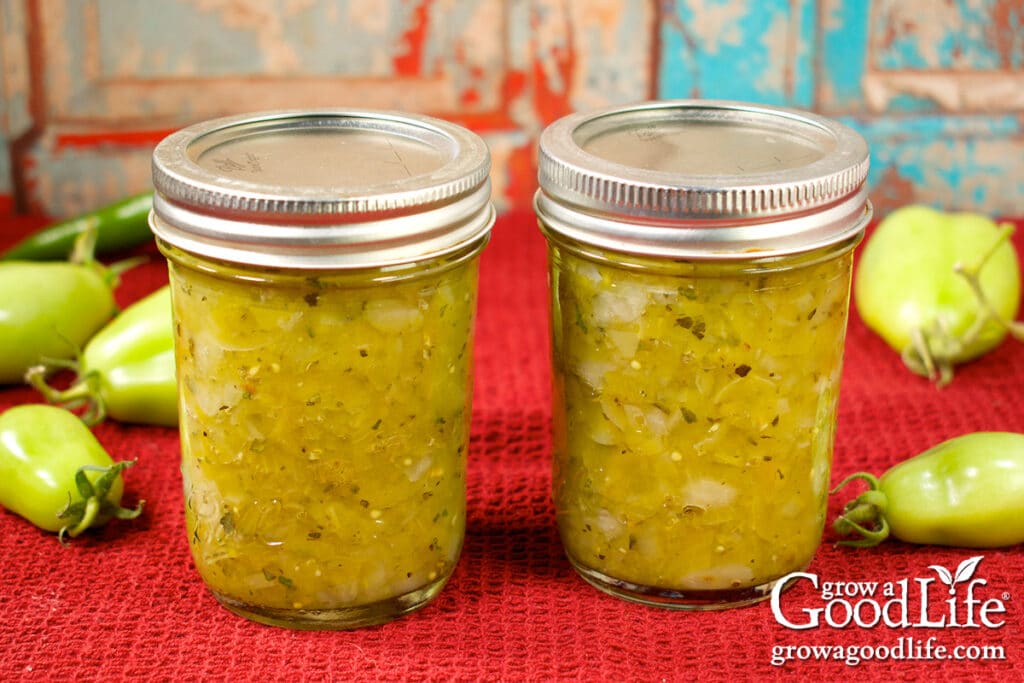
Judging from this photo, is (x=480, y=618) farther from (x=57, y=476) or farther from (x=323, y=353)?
(x=57, y=476)

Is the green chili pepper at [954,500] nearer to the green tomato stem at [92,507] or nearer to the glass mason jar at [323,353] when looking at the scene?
the glass mason jar at [323,353]

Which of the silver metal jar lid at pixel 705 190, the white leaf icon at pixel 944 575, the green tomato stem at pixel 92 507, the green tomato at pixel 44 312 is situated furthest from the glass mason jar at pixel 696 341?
the green tomato at pixel 44 312

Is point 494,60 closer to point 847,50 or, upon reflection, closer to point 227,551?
point 847,50

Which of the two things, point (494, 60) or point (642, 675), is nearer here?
point (642, 675)


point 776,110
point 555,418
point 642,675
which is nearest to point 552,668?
point 642,675

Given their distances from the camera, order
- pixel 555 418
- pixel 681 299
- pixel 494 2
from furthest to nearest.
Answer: pixel 494 2 < pixel 555 418 < pixel 681 299

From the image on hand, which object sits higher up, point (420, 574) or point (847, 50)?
point (847, 50)

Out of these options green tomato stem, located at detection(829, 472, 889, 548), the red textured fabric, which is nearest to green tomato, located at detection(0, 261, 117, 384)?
the red textured fabric

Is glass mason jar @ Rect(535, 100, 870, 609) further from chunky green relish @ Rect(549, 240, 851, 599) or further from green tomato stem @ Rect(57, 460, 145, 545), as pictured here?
green tomato stem @ Rect(57, 460, 145, 545)
